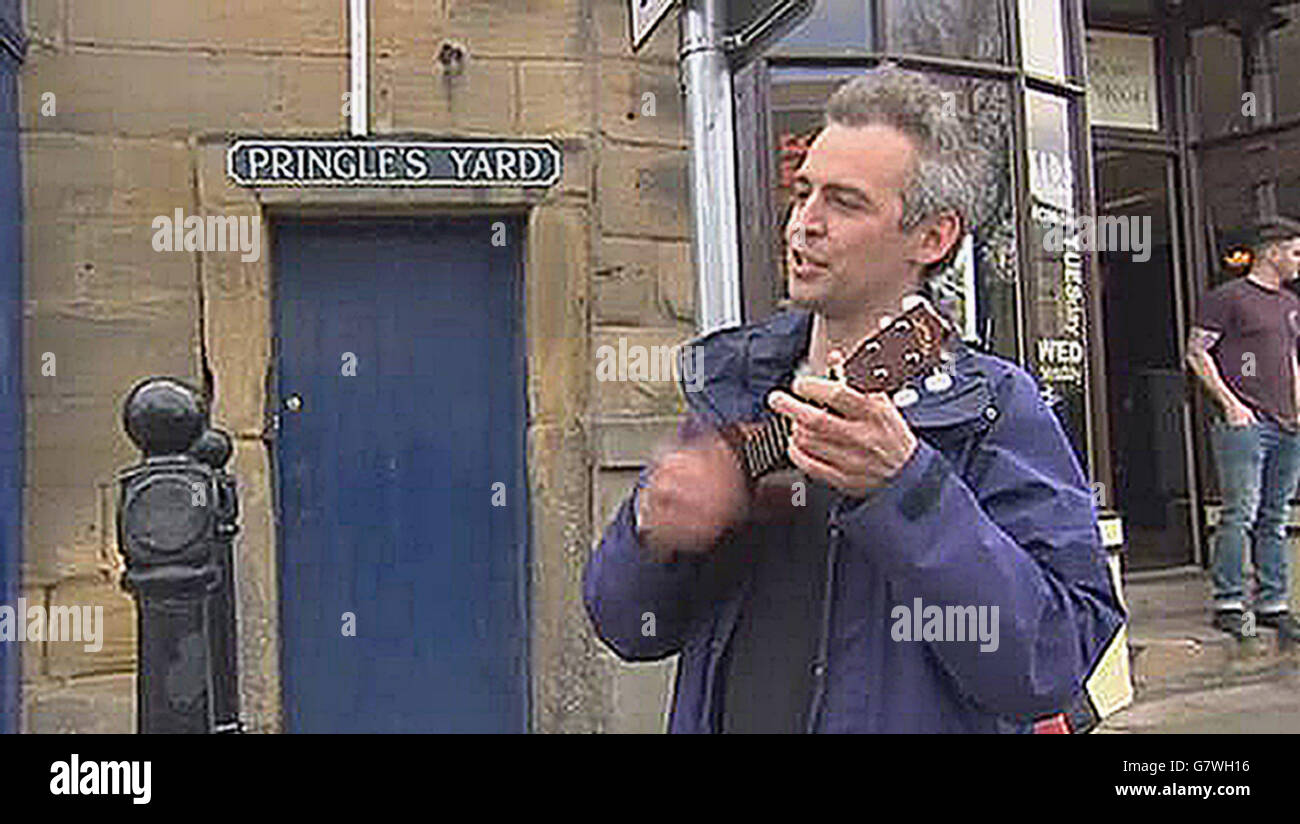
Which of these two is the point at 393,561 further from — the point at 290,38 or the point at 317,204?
the point at 290,38

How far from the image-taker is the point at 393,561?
17.7 ft

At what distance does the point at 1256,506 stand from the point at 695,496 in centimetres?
503

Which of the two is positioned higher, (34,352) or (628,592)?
(34,352)

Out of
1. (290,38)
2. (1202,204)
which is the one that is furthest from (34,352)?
(1202,204)

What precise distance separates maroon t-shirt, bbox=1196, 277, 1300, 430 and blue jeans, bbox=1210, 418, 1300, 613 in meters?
0.10

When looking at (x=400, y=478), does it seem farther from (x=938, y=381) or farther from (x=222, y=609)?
(x=938, y=381)

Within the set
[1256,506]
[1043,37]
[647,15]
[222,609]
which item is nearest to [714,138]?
[647,15]

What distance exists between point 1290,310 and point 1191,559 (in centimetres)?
154

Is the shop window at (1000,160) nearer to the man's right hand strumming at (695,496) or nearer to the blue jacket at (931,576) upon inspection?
the blue jacket at (931,576)

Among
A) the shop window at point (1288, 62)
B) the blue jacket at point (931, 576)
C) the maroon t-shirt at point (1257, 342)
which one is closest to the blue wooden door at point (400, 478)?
the maroon t-shirt at point (1257, 342)

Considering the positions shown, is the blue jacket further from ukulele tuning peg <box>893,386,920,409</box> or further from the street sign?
the street sign

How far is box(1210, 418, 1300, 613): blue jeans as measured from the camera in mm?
6090

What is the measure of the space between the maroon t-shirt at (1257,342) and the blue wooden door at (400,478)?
9.77 ft

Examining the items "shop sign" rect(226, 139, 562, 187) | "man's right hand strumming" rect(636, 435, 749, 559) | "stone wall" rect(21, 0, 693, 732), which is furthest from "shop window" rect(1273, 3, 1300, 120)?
"man's right hand strumming" rect(636, 435, 749, 559)
